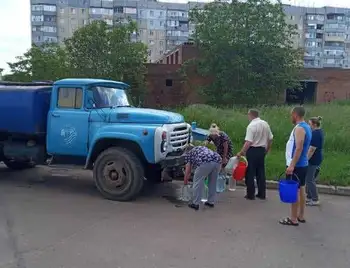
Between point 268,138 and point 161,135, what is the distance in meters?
2.20

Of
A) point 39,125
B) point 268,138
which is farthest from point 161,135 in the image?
point 39,125

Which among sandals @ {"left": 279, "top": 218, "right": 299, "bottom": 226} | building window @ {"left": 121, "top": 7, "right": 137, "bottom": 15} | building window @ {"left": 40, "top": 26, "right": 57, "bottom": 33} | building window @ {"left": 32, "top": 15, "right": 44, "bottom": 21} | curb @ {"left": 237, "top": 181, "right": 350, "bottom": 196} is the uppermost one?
building window @ {"left": 121, "top": 7, "right": 137, "bottom": 15}

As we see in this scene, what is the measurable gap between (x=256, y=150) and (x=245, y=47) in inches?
876

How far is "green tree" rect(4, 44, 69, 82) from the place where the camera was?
94.7 feet

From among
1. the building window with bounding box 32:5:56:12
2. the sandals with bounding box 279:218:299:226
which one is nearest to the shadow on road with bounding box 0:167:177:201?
the sandals with bounding box 279:218:299:226

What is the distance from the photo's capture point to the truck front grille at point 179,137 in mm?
8336

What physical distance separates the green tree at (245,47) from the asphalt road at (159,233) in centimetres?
2160

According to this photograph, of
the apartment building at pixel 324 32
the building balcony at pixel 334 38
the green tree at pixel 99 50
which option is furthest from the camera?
the building balcony at pixel 334 38

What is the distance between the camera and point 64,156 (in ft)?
29.4

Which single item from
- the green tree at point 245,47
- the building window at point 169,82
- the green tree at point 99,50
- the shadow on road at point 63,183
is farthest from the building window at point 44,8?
the shadow on road at point 63,183

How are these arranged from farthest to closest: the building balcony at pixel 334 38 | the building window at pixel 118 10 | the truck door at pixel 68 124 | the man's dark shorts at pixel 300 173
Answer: the building balcony at pixel 334 38 < the building window at pixel 118 10 < the truck door at pixel 68 124 < the man's dark shorts at pixel 300 173

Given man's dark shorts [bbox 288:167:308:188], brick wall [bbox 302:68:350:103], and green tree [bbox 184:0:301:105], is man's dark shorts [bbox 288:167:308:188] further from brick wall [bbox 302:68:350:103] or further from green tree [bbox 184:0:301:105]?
brick wall [bbox 302:68:350:103]

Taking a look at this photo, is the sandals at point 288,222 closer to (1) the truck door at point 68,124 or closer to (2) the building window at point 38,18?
(1) the truck door at point 68,124

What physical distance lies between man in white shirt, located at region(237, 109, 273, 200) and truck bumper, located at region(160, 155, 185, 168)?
1161mm
